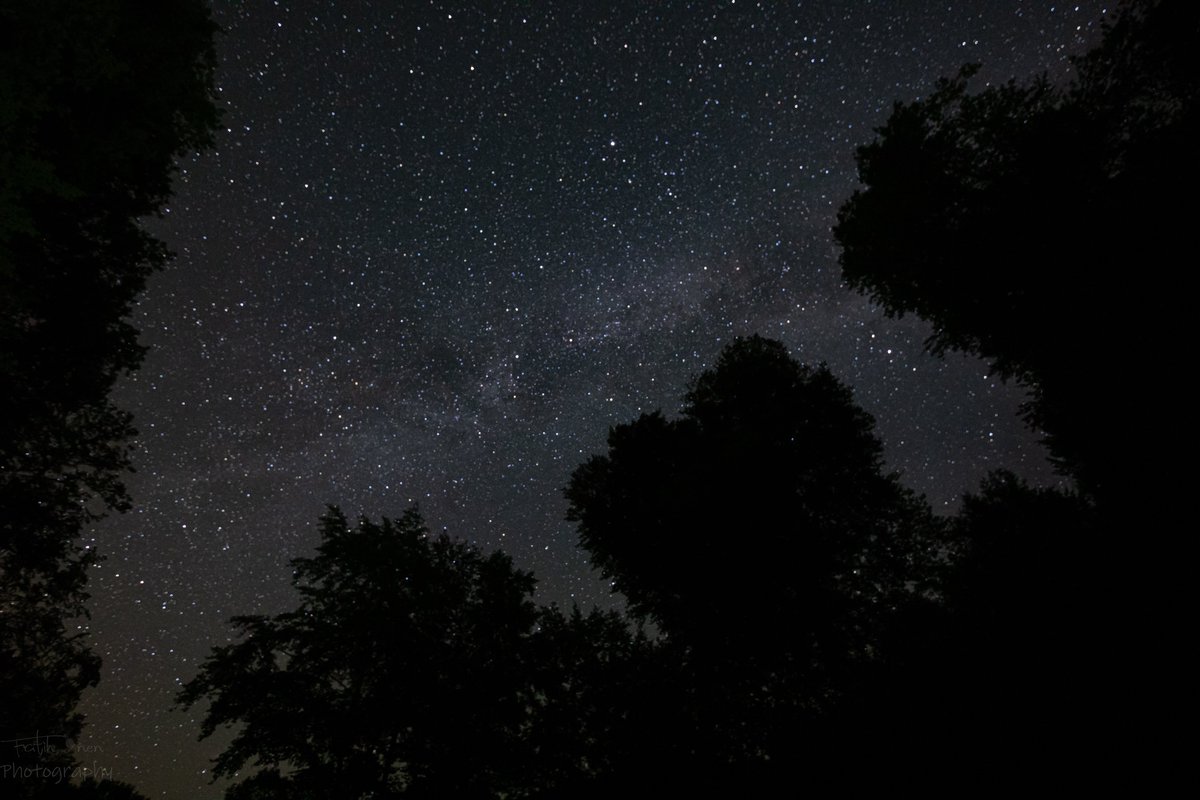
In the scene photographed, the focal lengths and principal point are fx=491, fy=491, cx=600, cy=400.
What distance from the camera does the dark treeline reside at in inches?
319

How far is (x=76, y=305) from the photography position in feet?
30.1

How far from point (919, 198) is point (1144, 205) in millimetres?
4627

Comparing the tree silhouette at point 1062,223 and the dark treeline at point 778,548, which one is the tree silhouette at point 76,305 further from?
the tree silhouette at point 1062,223

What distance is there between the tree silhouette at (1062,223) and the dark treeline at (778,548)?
0.21 ft

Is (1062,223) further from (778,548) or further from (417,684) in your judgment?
(417,684)

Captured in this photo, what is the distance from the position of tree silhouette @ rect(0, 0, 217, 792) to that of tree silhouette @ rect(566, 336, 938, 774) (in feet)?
42.7

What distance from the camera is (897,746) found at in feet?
26.6

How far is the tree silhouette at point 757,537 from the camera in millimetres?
15102

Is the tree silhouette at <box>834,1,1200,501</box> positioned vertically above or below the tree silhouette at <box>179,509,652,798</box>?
above

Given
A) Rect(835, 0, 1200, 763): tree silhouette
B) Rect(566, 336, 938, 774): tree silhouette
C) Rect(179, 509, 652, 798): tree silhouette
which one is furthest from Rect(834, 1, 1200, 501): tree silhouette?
Result: Rect(179, 509, 652, 798): tree silhouette

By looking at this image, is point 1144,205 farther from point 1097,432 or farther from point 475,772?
point 475,772

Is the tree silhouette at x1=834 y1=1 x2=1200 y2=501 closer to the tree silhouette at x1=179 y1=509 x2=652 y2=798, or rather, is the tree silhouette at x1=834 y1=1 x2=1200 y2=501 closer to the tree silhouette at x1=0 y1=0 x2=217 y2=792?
the tree silhouette at x1=179 y1=509 x2=652 y2=798

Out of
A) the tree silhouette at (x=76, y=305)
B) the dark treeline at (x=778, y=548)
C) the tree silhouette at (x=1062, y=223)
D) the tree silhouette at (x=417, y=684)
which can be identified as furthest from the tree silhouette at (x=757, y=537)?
the tree silhouette at (x=76, y=305)

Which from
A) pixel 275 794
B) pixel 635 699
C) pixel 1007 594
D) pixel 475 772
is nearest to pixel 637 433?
pixel 635 699
